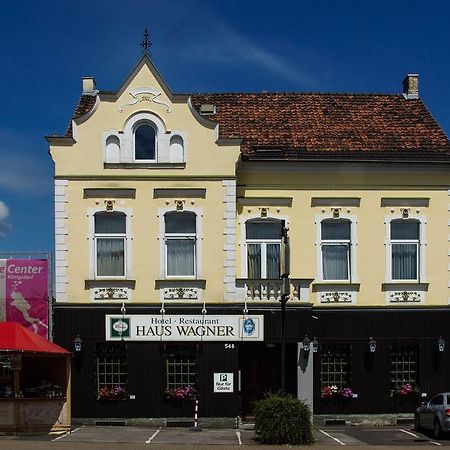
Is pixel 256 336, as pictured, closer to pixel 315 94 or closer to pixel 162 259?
pixel 162 259

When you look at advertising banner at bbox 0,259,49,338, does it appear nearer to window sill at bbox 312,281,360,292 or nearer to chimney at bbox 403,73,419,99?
window sill at bbox 312,281,360,292

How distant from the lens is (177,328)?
2520 centimetres

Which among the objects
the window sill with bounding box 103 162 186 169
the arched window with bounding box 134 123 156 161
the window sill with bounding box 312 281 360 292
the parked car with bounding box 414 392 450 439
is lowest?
the parked car with bounding box 414 392 450 439

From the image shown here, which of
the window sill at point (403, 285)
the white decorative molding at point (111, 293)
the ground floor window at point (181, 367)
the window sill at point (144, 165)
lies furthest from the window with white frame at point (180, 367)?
the window sill at point (403, 285)

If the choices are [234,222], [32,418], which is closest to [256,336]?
[234,222]

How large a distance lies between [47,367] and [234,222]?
7.35m

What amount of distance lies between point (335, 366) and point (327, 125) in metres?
8.51

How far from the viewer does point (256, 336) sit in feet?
82.9

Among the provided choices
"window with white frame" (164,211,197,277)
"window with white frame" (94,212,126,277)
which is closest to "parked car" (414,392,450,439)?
"window with white frame" (164,211,197,277)

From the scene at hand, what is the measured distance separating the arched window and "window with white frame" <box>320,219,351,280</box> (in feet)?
20.3

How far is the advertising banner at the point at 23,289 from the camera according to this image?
2616cm

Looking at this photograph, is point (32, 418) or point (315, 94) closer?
point (32, 418)

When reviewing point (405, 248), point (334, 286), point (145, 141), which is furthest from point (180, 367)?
point (405, 248)

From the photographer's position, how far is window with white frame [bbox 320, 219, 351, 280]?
88.4 feet
